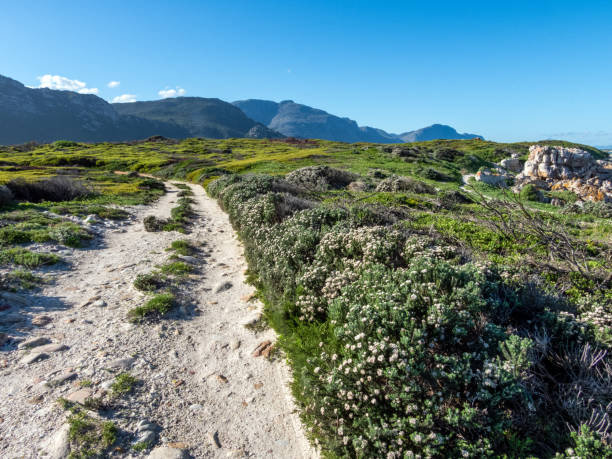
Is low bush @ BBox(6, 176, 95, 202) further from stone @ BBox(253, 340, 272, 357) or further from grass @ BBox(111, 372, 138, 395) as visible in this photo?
stone @ BBox(253, 340, 272, 357)

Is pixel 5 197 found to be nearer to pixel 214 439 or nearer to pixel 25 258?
pixel 25 258

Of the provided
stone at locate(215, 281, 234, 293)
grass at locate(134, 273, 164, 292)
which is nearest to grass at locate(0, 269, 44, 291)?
grass at locate(134, 273, 164, 292)

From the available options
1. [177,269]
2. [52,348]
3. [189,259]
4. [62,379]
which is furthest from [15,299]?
[189,259]

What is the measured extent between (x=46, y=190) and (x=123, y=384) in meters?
22.3

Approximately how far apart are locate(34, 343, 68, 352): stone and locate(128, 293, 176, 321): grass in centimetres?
125

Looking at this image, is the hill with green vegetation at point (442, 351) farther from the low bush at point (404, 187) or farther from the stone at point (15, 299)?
the low bush at point (404, 187)

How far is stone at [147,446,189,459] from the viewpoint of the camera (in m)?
3.71

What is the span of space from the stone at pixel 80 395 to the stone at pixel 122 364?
0.57m

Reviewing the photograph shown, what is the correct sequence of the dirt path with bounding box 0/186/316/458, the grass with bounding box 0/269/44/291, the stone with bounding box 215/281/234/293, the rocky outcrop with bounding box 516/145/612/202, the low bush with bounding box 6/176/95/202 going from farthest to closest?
1. the rocky outcrop with bounding box 516/145/612/202
2. the low bush with bounding box 6/176/95/202
3. the stone with bounding box 215/281/234/293
4. the grass with bounding box 0/269/44/291
5. the dirt path with bounding box 0/186/316/458

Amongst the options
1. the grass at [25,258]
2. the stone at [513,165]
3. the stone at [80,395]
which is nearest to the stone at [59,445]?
the stone at [80,395]

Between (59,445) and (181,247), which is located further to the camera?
(181,247)

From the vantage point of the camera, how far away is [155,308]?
22.9 feet

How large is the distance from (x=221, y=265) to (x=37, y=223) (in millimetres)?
8485

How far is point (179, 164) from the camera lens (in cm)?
5122
